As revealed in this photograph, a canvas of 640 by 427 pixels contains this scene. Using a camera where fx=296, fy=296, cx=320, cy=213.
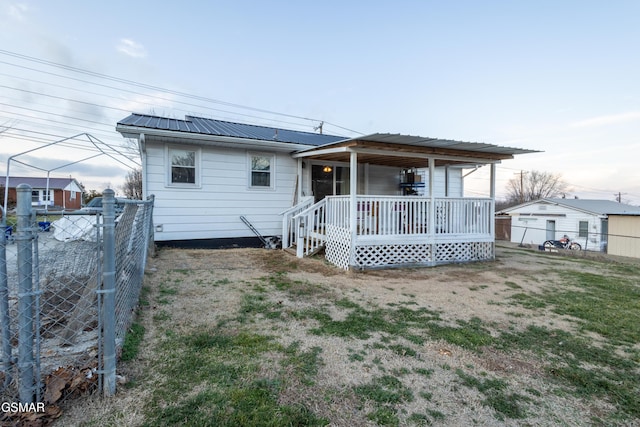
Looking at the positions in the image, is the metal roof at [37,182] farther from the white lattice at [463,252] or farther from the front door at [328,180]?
the white lattice at [463,252]

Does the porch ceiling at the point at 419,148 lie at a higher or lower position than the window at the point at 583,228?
higher

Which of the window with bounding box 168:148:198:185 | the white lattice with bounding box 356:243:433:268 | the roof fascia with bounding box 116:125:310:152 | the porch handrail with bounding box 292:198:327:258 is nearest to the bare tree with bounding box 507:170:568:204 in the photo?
the white lattice with bounding box 356:243:433:268

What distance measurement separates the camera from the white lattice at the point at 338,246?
261 inches

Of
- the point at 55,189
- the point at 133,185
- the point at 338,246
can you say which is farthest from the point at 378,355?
the point at 55,189

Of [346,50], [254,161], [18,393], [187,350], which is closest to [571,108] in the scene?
[346,50]

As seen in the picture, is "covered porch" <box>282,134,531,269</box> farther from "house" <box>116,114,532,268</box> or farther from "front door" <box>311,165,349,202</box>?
"front door" <box>311,165,349,202</box>

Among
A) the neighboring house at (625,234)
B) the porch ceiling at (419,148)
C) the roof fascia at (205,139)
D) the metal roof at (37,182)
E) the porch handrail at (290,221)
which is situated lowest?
the neighboring house at (625,234)

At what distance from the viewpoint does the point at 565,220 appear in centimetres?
2328

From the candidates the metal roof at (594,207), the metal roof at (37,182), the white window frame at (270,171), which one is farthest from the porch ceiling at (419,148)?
the metal roof at (37,182)

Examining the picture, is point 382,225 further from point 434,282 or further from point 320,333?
point 320,333

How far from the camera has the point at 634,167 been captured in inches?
899

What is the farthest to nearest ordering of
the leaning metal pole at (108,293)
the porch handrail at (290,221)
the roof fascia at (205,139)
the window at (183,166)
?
the porch handrail at (290,221) → the window at (183,166) → the roof fascia at (205,139) → the leaning metal pole at (108,293)

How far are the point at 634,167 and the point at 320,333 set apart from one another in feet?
103

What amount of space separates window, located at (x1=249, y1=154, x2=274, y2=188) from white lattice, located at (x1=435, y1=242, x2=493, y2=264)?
516 centimetres
